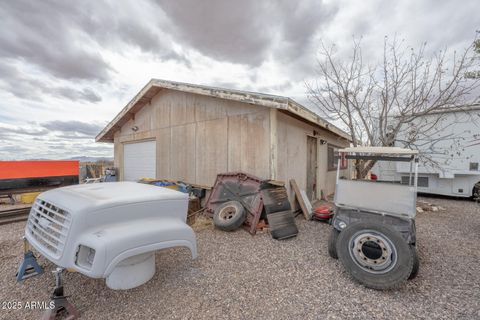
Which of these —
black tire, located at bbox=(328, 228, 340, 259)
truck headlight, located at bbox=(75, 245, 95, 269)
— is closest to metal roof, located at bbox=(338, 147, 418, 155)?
black tire, located at bbox=(328, 228, 340, 259)

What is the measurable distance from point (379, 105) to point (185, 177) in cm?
739

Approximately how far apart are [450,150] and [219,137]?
8.34 meters

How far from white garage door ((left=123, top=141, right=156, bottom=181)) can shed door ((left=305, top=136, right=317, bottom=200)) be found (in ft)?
19.0

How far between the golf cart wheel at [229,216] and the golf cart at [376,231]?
189 cm

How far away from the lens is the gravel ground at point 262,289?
7.05ft

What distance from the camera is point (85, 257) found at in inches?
75.3

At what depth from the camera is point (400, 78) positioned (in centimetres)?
708

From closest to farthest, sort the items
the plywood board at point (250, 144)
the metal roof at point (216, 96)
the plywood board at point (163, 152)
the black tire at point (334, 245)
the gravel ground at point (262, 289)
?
the gravel ground at point (262, 289), the black tire at point (334, 245), the metal roof at point (216, 96), the plywood board at point (250, 144), the plywood board at point (163, 152)

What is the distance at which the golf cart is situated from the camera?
2.45 m

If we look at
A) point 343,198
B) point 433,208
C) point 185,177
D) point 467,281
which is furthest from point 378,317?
point 433,208

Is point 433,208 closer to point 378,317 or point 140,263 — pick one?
point 378,317

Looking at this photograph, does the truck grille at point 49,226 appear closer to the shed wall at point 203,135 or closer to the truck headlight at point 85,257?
the truck headlight at point 85,257

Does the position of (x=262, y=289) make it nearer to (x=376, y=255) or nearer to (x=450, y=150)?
(x=376, y=255)

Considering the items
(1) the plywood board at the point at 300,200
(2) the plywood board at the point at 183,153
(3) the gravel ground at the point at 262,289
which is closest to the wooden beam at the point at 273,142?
(1) the plywood board at the point at 300,200
